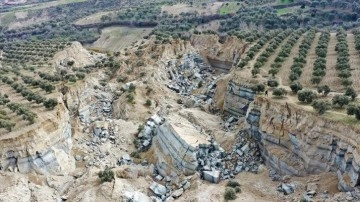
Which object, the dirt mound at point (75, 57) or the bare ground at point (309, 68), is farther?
the dirt mound at point (75, 57)

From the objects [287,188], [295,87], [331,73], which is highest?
[295,87]

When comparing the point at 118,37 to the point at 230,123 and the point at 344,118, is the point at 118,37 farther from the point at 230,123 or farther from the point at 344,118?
the point at 344,118

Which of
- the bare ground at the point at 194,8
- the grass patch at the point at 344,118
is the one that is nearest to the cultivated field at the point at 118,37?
the bare ground at the point at 194,8

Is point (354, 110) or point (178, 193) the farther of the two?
point (178, 193)

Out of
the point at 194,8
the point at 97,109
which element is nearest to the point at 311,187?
the point at 97,109

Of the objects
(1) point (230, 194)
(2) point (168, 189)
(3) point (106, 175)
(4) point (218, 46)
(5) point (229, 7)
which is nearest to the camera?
(1) point (230, 194)

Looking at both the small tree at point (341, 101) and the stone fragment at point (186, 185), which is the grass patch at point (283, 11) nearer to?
the small tree at point (341, 101)

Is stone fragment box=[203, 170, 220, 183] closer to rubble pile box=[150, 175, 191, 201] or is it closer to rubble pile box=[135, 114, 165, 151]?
rubble pile box=[150, 175, 191, 201]
